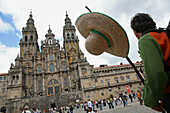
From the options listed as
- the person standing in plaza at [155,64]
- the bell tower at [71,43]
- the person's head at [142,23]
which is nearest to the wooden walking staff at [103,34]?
the person's head at [142,23]

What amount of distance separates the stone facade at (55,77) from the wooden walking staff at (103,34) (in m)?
27.5

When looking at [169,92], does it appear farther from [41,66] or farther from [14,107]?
[41,66]

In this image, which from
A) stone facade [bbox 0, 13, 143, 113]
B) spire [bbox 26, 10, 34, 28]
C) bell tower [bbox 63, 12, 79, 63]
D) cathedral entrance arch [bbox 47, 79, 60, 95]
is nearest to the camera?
stone facade [bbox 0, 13, 143, 113]

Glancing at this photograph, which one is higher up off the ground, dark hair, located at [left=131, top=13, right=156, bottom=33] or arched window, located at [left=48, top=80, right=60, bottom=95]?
dark hair, located at [left=131, top=13, right=156, bottom=33]

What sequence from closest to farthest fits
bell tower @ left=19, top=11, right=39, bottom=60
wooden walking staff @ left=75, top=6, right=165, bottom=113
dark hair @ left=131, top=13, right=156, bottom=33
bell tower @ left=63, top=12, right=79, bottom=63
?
dark hair @ left=131, top=13, right=156, bottom=33 → wooden walking staff @ left=75, top=6, right=165, bottom=113 → bell tower @ left=19, top=11, right=39, bottom=60 → bell tower @ left=63, top=12, right=79, bottom=63

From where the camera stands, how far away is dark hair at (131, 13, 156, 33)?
50.3 inches

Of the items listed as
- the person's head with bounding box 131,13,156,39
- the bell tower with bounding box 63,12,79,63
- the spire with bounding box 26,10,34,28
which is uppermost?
the spire with bounding box 26,10,34,28

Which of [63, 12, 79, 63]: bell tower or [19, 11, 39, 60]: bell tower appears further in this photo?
[63, 12, 79, 63]: bell tower

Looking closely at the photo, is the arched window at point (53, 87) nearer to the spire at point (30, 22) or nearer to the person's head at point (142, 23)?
the spire at point (30, 22)

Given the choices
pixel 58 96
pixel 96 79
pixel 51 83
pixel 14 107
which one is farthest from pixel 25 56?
pixel 96 79

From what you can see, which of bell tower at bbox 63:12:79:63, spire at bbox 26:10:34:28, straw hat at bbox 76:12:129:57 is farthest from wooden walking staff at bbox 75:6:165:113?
spire at bbox 26:10:34:28

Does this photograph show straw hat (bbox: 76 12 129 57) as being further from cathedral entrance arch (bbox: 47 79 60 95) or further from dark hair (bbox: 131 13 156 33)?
cathedral entrance arch (bbox: 47 79 60 95)

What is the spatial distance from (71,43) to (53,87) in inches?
613

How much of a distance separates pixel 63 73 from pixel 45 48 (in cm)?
1130
